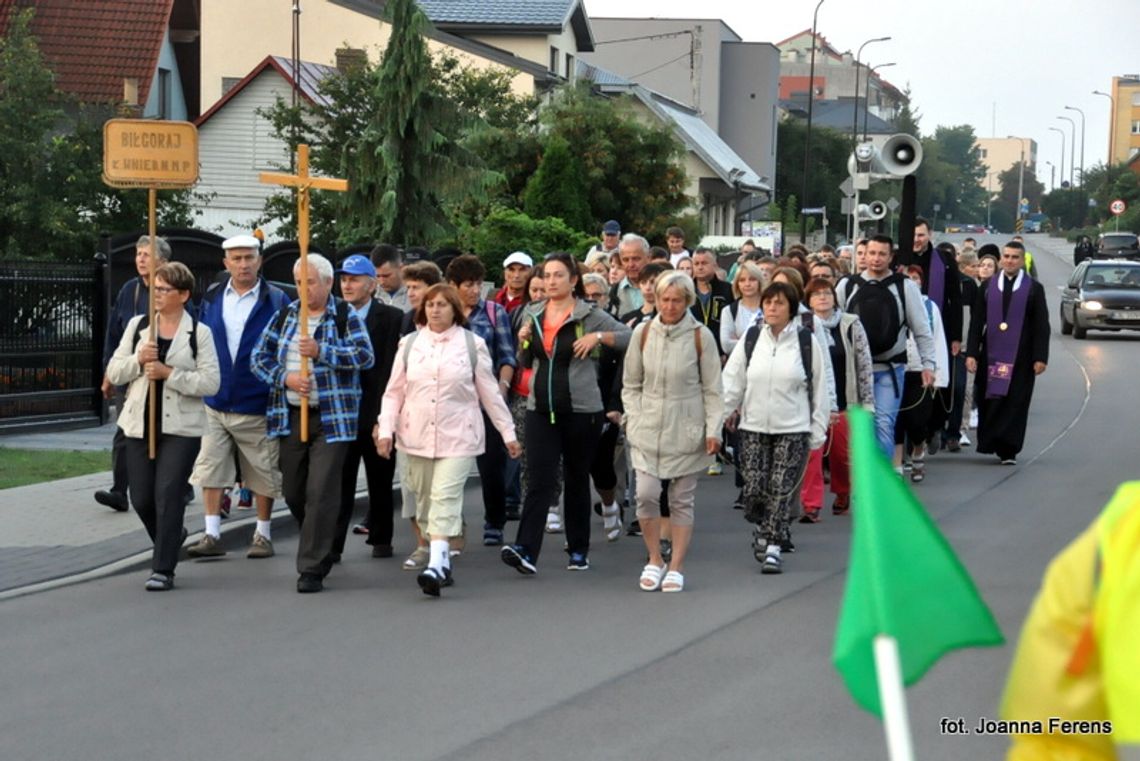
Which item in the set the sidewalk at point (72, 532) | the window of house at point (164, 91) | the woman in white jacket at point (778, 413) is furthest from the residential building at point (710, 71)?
the woman in white jacket at point (778, 413)

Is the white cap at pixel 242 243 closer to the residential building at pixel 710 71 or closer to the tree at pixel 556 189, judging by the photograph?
the tree at pixel 556 189

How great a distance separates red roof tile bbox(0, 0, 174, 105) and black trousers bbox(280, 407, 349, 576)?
37.3 meters

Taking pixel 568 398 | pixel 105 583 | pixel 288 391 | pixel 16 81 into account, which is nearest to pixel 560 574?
pixel 568 398

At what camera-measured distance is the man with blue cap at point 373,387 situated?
36.8 feet

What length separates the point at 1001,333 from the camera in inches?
670

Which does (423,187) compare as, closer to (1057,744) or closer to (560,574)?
(560,574)

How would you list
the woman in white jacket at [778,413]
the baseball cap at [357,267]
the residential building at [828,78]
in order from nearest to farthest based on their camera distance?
the woman in white jacket at [778,413] < the baseball cap at [357,267] < the residential building at [828,78]

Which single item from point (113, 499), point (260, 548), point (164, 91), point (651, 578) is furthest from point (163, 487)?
point (164, 91)

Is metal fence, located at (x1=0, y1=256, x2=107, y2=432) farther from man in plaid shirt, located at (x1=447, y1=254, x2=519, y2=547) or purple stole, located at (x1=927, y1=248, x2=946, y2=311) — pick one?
purple stole, located at (x1=927, y1=248, x2=946, y2=311)

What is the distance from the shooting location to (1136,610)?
7.31 feet

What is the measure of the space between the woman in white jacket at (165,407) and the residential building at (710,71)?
227 feet

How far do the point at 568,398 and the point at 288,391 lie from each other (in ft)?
5.46

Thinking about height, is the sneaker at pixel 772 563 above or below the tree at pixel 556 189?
below

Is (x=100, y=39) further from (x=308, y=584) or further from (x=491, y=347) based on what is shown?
(x=308, y=584)
